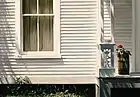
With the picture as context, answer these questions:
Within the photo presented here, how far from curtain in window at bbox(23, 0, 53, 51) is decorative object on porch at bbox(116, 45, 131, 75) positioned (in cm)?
201

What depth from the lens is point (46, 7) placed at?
463 inches

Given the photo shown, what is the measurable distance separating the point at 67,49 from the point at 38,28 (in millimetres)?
1047

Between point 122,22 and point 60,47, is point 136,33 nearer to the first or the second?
point 122,22

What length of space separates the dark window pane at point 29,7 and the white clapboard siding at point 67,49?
0.35 meters

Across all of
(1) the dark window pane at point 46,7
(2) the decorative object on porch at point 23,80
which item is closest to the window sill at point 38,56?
(2) the decorative object on porch at point 23,80

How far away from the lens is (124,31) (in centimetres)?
1147

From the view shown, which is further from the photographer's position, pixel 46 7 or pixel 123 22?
pixel 46 7

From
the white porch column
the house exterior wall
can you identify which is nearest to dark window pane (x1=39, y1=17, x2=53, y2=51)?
the house exterior wall

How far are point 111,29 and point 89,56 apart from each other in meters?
1.00

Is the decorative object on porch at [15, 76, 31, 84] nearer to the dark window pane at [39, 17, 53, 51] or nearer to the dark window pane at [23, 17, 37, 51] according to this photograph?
the dark window pane at [23, 17, 37, 51]

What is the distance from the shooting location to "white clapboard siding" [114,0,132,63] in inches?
452

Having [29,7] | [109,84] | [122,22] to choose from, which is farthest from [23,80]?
[122,22]

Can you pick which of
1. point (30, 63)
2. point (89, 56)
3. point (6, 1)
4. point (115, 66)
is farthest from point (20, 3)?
point (115, 66)

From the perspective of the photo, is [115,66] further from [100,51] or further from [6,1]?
[6,1]
